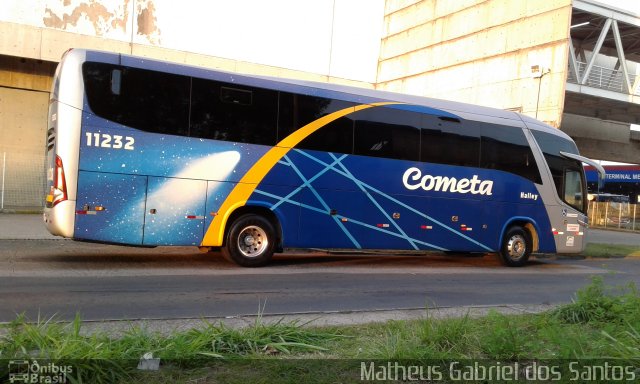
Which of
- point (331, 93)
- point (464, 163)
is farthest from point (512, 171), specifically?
point (331, 93)

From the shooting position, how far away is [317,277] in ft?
31.6

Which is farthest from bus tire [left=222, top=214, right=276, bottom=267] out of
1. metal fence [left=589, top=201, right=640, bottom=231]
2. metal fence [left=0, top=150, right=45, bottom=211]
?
metal fence [left=589, top=201, right=640, bottom=231]

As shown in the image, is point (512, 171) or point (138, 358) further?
point (512, 171)

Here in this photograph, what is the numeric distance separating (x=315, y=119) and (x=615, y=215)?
31240mm

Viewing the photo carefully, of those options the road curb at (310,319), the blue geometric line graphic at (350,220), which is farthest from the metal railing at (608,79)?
the road curb at (310,319)

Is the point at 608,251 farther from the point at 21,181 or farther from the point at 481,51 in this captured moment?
the point at 21,181

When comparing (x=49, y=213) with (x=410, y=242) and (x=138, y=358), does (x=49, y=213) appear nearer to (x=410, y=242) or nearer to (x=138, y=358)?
(x=138, y=358)

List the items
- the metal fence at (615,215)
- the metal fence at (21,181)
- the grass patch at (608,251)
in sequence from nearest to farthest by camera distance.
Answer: the grass patch at (608,251), the metal fence at (21,181), the metal fence at (615,215)

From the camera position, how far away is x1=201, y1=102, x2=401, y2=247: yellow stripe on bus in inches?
390

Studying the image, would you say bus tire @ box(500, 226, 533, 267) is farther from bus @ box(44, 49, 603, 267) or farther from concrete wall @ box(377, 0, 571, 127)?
concrete wall @ box(377, 0, 571, 127)

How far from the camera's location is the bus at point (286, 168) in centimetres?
899

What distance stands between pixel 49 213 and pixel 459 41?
1986 centimetres

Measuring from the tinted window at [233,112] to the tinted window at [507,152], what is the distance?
5.31 metres

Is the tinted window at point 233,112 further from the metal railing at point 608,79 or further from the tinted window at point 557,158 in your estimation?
the metal railing at point 608,79
